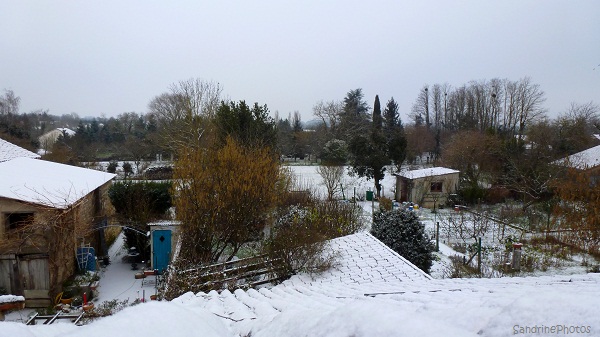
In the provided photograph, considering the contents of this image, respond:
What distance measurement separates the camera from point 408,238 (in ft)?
37.9

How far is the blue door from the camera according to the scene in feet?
39.4

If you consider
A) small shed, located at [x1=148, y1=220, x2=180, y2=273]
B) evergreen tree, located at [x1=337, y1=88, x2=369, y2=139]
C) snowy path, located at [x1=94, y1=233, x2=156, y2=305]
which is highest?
evergreen tree, located at [x1=337, y1=88, x2=369, y2=139]

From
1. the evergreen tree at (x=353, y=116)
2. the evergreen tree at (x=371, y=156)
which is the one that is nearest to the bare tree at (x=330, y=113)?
the evergreen tree at (x=353, y=116)

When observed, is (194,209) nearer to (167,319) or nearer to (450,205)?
(167,319)

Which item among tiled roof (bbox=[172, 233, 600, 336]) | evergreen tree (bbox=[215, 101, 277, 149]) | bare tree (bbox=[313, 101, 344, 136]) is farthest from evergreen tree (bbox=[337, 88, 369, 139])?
tiled roof (bbox=[172, 233, 600, 336])

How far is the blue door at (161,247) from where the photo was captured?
12000 millimetres

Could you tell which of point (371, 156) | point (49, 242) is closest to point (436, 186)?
point (371, 156)

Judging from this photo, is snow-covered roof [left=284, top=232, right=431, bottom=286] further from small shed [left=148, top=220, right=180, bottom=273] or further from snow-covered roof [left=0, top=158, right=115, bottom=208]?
snow-covered roof [left=0, top=158, right=115, bottom=208]

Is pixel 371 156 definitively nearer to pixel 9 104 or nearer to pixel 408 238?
pixel 408 238

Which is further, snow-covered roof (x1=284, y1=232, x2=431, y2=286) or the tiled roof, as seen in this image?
snow-covered roof (x1=284, y1=232, x2=431, y2=286)

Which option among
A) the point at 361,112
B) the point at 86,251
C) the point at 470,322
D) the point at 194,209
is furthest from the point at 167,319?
the point at 361,112

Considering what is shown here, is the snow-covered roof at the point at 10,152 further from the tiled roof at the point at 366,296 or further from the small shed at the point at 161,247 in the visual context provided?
the tiled roof at the point at 366,296

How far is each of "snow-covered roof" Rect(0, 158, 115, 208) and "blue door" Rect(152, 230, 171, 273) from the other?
2.54m

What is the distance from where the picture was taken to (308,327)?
277cm
